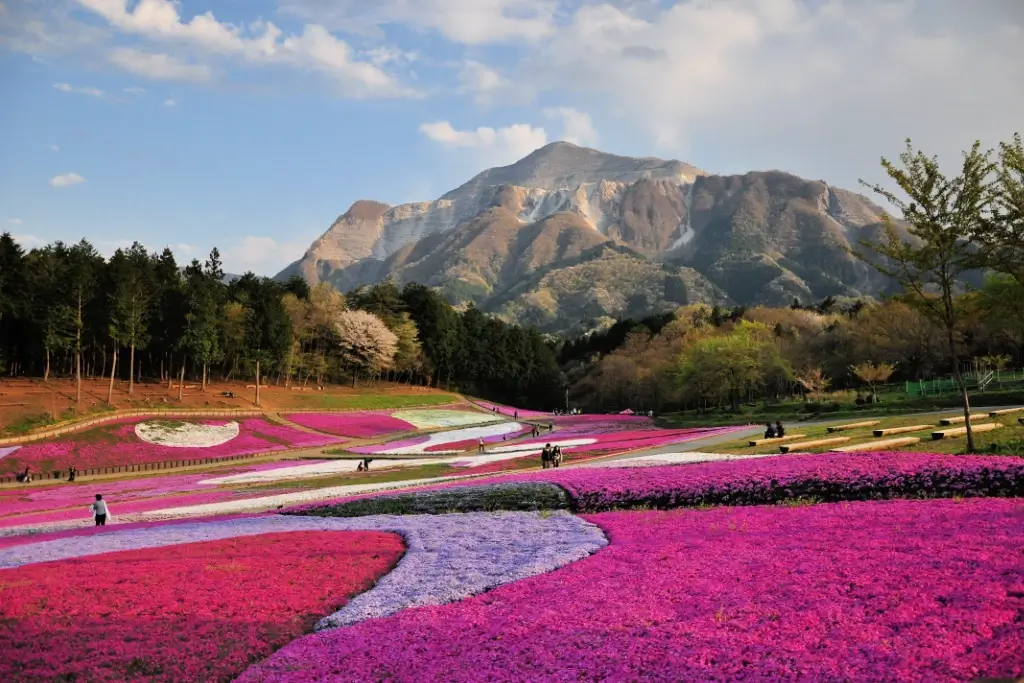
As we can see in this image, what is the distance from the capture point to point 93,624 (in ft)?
44.0

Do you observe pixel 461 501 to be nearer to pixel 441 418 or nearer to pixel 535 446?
pixel 535 446

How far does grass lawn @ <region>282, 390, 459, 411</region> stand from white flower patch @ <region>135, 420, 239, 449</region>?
18847mm

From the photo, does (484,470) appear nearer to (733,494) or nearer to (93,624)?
(733,494)

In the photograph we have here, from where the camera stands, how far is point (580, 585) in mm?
13516

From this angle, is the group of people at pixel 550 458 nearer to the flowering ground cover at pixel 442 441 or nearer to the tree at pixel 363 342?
the flowering ground cover at pixel 442 441

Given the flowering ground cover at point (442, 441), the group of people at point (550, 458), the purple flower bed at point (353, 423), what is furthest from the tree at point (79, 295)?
the group of people at point (550, 458)

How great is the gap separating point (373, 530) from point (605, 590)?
11576 millimetres

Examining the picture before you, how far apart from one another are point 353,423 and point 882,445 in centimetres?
6565

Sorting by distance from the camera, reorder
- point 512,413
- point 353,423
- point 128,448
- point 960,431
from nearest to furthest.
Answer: point 960,431, point 128,448, point 353,423, point 512,413

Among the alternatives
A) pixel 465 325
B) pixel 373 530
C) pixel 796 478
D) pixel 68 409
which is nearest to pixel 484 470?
pixel 373 530

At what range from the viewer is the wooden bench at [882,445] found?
2797 cm

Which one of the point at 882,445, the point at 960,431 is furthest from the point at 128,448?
the point at 960,431

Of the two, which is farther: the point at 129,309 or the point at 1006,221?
the point at 129,309

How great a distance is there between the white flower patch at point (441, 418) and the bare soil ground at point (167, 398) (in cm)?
572
